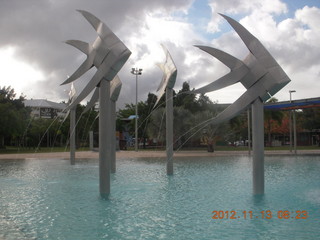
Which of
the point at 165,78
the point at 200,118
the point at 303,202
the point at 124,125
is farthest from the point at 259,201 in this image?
the point at 124,125

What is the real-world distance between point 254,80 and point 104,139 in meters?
4.52

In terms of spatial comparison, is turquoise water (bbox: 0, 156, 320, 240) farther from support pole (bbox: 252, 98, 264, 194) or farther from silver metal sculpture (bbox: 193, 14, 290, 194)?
silver metal sculpture (bbox: 193, 14, 290, 194)

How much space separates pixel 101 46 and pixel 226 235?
646 cm

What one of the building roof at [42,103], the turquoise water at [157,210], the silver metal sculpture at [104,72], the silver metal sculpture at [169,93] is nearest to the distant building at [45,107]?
the building roof at [42,103]

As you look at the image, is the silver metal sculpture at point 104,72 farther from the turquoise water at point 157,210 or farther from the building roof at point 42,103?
the building roof at point 42,103

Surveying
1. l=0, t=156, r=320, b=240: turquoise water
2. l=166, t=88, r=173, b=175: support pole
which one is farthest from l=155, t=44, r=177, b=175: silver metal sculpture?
→ l=0, t=156, r=320, b=240: turquoise water

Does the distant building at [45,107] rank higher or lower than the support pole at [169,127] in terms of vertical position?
higher

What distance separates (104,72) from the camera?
1013 cm

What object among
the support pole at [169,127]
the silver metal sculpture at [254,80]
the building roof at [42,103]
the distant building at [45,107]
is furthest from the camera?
the building roof at [42,103]

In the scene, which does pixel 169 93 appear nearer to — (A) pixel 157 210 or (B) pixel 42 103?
(A) pixel 157 210
